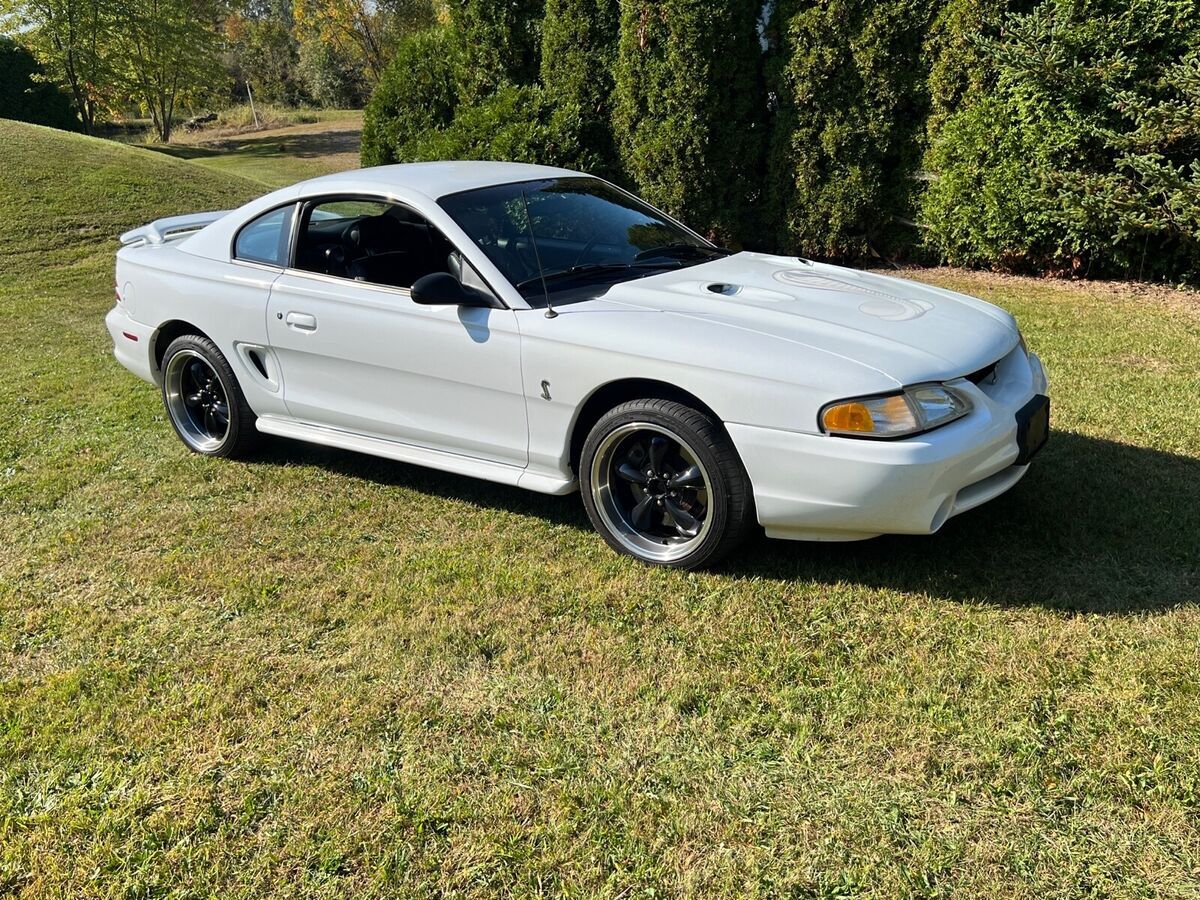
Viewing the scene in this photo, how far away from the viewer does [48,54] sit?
91.7 feet

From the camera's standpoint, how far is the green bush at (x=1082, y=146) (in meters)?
7.26

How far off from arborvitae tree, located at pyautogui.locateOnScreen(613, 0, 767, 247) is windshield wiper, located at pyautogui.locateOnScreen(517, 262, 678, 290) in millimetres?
5429

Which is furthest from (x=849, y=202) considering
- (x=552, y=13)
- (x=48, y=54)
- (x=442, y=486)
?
(x=48, y=54)

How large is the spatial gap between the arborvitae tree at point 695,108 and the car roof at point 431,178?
4.80m

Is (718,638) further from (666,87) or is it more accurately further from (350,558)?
(666,87)

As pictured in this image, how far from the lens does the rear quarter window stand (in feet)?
15.3

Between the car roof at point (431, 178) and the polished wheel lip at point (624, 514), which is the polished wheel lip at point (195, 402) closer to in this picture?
the car roof at point (431, 178)

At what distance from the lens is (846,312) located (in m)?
3.74

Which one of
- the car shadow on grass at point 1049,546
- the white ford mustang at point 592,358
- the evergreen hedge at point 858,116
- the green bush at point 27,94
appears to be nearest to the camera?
the white ford mustang at point 592,358

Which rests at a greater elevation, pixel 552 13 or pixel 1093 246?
pixel 552 13

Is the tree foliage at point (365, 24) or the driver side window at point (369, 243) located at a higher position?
the tree foliage at point (365, 24)

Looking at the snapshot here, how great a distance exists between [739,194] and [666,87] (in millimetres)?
1266

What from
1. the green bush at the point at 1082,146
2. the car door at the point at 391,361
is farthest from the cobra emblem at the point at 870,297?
the green bush at the point at 1082,146

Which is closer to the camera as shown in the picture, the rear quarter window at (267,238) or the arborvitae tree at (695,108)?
the rear quarter window at (267,238)
